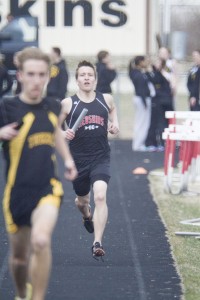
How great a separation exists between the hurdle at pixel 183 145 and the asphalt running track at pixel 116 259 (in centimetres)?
54

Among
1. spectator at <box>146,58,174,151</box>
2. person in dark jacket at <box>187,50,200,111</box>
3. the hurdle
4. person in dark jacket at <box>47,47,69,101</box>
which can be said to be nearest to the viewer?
the hurdle

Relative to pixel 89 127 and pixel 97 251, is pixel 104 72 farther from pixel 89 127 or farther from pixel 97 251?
pixel 97 251

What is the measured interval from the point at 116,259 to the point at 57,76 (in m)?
14.1

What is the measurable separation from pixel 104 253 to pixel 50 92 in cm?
1440

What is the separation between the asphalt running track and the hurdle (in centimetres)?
54

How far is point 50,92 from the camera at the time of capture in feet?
81.5

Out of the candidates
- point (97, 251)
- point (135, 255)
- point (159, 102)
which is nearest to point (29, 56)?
point (97, 251)

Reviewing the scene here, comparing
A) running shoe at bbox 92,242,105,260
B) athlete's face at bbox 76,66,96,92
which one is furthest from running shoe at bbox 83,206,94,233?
athlete's face at bbox 76,66,96,92

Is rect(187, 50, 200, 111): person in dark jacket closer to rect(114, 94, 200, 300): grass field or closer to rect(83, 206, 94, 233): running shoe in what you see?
rect(114, 94, 200, 300): grass field

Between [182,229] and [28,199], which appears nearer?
[28,199]

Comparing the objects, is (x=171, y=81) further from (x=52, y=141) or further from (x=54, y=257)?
(x=52, y=141)

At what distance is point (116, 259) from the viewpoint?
10.9 meters

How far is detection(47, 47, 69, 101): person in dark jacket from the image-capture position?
79.9 feet

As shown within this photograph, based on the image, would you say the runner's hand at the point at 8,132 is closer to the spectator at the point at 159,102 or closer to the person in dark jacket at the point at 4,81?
the person in dark jacket at the point at 4,81
